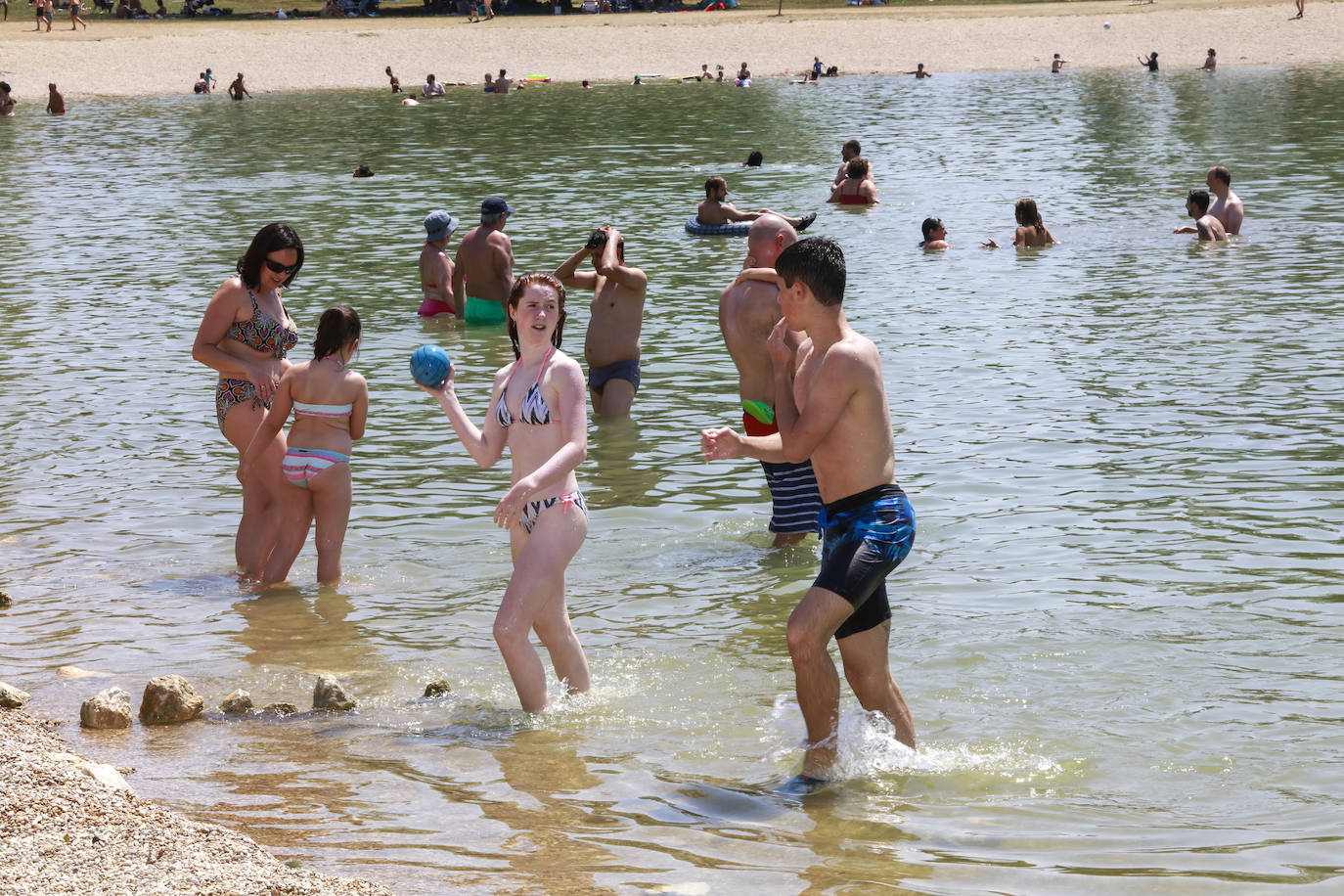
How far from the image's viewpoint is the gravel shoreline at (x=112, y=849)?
4574 mm

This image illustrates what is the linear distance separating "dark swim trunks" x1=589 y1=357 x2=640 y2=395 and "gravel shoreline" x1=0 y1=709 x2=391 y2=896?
24.2ft

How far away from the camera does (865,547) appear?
5746 mm

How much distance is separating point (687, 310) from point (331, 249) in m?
6.93

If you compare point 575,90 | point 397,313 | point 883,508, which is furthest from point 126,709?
point 575,90

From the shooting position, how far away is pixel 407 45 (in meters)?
60.9

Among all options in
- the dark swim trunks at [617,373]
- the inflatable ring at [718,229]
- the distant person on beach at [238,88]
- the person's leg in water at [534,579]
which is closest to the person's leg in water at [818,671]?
the person's leg in water at [534,579]

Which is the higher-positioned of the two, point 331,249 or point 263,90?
point 263,90

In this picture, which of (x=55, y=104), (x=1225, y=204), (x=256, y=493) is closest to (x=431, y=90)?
(x=55, y=104)

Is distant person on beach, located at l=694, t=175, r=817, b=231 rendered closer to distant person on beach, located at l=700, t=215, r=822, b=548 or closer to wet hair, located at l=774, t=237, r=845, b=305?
distant person on beach, located at l=700, t=215, r=822, b=548

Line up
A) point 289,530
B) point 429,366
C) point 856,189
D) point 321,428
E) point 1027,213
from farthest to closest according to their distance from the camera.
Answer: point 856,189
point 1027,213
point 289,530
point 321,428
point 429,366

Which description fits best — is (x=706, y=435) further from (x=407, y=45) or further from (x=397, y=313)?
(x=407, y=45)

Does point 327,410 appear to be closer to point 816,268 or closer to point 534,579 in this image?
point 534,579

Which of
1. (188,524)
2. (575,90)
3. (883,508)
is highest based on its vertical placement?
(575,90)

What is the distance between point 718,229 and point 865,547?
17.2 m
